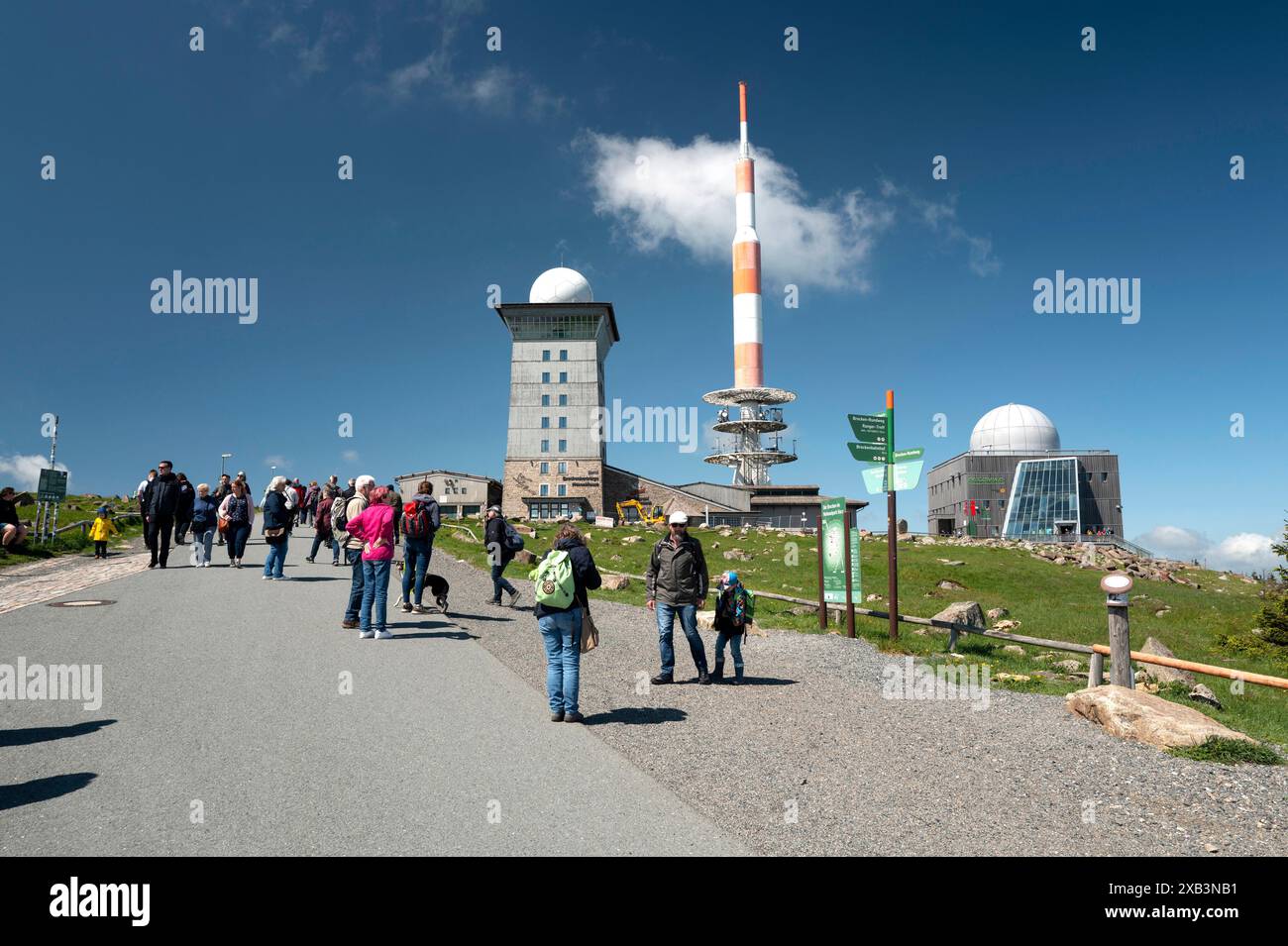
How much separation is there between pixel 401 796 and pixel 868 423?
9828mm

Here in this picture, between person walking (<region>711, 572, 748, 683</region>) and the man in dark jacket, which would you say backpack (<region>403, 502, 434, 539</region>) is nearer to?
person walking (<region>711, 572, 748, 683</region>)

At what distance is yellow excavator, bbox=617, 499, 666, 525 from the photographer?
60.8m

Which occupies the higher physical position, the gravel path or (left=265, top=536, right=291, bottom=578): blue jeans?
(left=265, top=536, right=291, bottom=578): blue jeans

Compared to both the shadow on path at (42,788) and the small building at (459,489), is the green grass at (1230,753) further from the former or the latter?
the small building at (459,489)

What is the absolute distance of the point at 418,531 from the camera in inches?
481

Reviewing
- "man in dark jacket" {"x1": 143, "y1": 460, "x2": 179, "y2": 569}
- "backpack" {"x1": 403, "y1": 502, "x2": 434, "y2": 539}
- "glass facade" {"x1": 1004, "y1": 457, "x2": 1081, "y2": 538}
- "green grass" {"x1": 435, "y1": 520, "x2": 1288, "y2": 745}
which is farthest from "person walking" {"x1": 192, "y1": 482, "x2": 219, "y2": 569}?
"glass facade" {"x1": 1004, "y1": 457, "x2": 1081, "y2": 538}

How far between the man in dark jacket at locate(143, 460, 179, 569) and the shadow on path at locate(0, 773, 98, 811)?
1364 cm

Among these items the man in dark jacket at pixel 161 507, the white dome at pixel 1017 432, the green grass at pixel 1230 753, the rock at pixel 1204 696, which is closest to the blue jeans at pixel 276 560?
the man in dark jacket at pixel 161 507

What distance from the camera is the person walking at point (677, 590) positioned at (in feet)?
29.9

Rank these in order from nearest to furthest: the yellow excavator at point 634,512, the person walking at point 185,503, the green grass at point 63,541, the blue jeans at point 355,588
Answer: the blue jeans at point 355,588
the person walking at point 185,503
the green grass at point 63,541
the yellow excavator at point 634,512

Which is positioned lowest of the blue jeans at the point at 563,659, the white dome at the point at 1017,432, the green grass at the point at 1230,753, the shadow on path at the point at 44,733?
the green grass at the point at 1230,753

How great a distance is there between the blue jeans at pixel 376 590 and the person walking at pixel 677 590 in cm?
400

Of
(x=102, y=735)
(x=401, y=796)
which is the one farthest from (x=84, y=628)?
(x=401, y=796)
